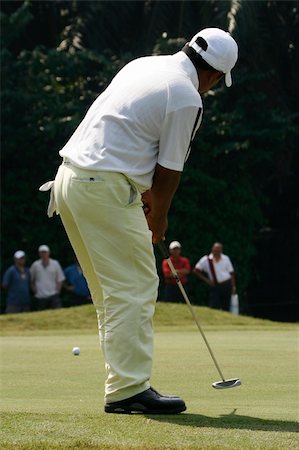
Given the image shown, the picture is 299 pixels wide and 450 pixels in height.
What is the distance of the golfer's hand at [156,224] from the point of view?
617 centimetres

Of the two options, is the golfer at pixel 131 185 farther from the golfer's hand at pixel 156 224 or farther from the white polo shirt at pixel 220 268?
the white polo shirt at pixel 220 268

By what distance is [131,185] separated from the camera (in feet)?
19.5

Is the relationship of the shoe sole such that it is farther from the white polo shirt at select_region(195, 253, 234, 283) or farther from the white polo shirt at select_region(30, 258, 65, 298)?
the white polo shirt at select_region(30, 258, 65, 298)

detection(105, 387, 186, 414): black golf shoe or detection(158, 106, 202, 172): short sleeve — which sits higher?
detection(158, 106, 202, 172): short sleeve

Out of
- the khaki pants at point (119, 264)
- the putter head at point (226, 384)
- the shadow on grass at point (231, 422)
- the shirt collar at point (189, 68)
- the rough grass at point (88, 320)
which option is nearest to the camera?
the shadow on grass at point (231, 422)

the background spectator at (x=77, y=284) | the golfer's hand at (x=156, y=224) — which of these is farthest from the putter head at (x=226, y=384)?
the background spectator at (x=77, y=284)

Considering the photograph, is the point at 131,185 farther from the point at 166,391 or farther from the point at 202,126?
the point at 202,126

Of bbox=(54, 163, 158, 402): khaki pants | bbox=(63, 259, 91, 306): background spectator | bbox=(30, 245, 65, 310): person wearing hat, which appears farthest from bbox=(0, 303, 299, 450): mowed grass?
bbox=(63, 259, 91, 306): background spectator

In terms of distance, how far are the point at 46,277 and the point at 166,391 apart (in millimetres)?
14679

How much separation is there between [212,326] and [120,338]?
9655 millimetres

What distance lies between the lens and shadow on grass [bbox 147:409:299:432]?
5352 mm

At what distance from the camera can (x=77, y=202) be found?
5.97 meters

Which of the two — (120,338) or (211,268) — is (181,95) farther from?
(211,268)

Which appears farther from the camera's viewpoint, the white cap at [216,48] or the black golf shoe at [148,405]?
the white cap at [216,48]
